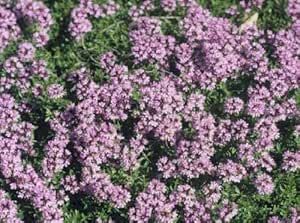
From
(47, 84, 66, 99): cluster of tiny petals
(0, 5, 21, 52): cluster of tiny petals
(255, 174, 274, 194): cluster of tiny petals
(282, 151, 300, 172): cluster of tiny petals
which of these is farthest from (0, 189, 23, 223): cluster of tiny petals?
(282, 151, 300, 172): cluster of tiny petals

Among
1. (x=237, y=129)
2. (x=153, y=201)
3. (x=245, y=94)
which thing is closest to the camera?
(x=153, y=201)

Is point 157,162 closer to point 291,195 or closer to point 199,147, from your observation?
point 199,147

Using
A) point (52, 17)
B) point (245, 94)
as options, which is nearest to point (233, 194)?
point (245, 94)

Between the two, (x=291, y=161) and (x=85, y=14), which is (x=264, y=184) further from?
(x=85, y=14)

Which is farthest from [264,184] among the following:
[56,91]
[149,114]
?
[56,91]

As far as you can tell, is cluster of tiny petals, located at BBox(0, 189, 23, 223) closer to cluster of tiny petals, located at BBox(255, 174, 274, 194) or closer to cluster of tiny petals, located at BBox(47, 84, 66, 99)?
cluster of tiny petals, located at BBox(47, 84, 66, 99)
